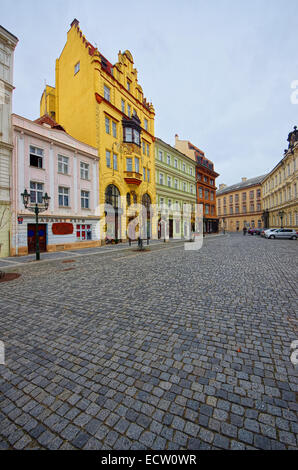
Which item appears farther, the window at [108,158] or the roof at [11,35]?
the window at [108,158]

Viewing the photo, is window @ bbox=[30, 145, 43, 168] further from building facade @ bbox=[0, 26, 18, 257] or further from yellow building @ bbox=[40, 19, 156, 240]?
yellow building @ bbox=[40, 19, 156, 240]

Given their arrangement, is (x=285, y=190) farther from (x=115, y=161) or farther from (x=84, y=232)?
(x=84, y=232)

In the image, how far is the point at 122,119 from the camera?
24703 millimetres

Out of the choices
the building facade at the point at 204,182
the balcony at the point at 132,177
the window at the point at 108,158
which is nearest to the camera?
the window at the point at 108,158

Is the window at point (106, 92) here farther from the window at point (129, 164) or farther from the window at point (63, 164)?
the window at point (63, 164)

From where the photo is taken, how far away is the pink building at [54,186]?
15.2 metres

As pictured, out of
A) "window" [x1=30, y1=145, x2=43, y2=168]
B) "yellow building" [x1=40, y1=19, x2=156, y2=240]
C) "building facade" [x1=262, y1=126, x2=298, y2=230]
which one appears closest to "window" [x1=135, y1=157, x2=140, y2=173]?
"yellow building" [x1=40, y1=19, x2=156, y2=240]

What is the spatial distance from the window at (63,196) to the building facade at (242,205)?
42.2m

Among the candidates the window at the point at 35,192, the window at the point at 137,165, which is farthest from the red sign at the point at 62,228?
the window at the point at 137,165

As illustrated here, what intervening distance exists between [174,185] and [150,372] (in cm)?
3393

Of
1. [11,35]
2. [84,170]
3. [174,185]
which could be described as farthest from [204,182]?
[11,35]

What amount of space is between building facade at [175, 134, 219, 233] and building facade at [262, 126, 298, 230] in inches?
494

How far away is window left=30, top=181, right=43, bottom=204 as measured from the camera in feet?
52.8
